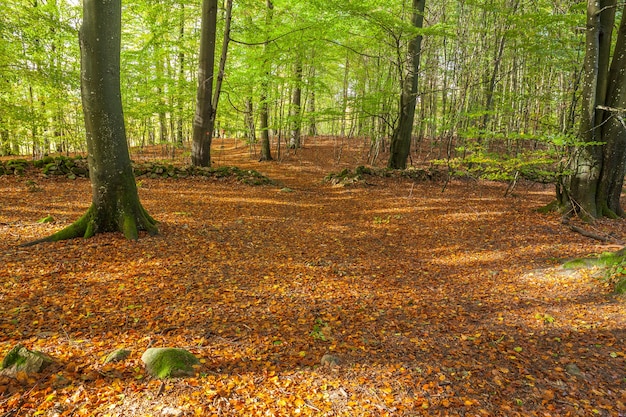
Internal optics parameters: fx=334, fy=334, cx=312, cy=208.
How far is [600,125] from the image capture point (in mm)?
7266

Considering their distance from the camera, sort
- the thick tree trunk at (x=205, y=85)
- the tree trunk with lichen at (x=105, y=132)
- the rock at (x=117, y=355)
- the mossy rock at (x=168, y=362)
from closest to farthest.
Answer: the mossy rock at (x=168, y=362) < the rock at (x=117, y=355) < the tree trunk with lichen at (x=105, y=132) < the thick tree trunk at (x=205, y=85)

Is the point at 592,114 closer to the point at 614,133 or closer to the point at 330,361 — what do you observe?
the point at 614,133

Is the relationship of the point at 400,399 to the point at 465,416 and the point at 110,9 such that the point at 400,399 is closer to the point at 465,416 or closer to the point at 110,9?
the point at 465,416

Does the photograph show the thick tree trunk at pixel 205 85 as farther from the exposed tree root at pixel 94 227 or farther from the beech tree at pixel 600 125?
the beech tree at pixel 600 125

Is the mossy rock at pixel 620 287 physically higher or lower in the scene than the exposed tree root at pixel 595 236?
lower

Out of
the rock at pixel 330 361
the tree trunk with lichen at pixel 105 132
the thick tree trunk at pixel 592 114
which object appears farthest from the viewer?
the thick tree trunk at pixel 592 114

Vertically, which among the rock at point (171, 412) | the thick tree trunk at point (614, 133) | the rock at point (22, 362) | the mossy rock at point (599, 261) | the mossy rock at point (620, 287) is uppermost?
the thick tree trunk at point (614, 133)

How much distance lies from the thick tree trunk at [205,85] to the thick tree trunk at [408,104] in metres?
7.14

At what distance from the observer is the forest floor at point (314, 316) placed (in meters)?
2.66

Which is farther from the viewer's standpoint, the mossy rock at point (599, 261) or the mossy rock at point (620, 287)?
the mossy rock at point (599, 261)

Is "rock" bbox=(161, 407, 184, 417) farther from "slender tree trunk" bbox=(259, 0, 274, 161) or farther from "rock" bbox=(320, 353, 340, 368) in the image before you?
"slender tree trunk" bbox=(259, 0, 274, 161)

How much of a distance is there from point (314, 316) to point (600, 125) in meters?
7.65

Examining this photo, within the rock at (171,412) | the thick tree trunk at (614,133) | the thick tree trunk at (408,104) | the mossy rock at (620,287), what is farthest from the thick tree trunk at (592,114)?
the rock at (171,412)

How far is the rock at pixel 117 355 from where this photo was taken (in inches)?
116
